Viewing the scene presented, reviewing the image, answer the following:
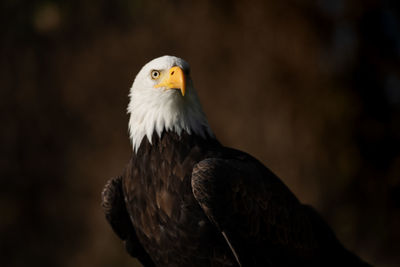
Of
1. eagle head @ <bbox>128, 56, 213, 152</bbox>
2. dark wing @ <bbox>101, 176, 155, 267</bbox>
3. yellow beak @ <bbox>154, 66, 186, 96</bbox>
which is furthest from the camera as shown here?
dark wing @ <bbox>101, 176, 155, 267</bbox>

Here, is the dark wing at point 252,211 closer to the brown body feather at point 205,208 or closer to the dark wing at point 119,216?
the brown body feather at point 205,208

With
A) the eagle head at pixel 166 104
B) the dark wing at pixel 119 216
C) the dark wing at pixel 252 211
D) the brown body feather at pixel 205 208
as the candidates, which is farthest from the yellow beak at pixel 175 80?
the dark wing at pixel 119 216

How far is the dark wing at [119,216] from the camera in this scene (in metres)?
3.45

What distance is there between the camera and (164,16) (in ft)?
23.7

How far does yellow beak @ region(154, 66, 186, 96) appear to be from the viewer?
317 cm

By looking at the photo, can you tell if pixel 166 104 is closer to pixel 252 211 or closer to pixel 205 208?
pixel 205 208

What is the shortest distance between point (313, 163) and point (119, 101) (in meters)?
2.85

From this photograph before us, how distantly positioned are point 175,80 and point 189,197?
0.73 metres

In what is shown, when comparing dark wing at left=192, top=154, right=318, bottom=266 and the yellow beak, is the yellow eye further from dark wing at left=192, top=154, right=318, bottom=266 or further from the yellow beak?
dark wing at left=192, top=154, right=318, bottom=266

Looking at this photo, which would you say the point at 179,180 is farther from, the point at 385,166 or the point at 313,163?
the point at 385,166

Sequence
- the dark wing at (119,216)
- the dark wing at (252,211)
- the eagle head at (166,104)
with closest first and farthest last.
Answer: the dark wing at (252,211)
the eagle head at (166,104)
the dark wing at (119,216)

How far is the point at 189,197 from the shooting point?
10.1 feet

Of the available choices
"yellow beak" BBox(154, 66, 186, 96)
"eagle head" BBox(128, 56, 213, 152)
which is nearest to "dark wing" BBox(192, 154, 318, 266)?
"eagle head" BBox(128, 56, 213, 152)

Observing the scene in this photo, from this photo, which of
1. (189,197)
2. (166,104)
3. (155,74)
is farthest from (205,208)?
(155,74)
